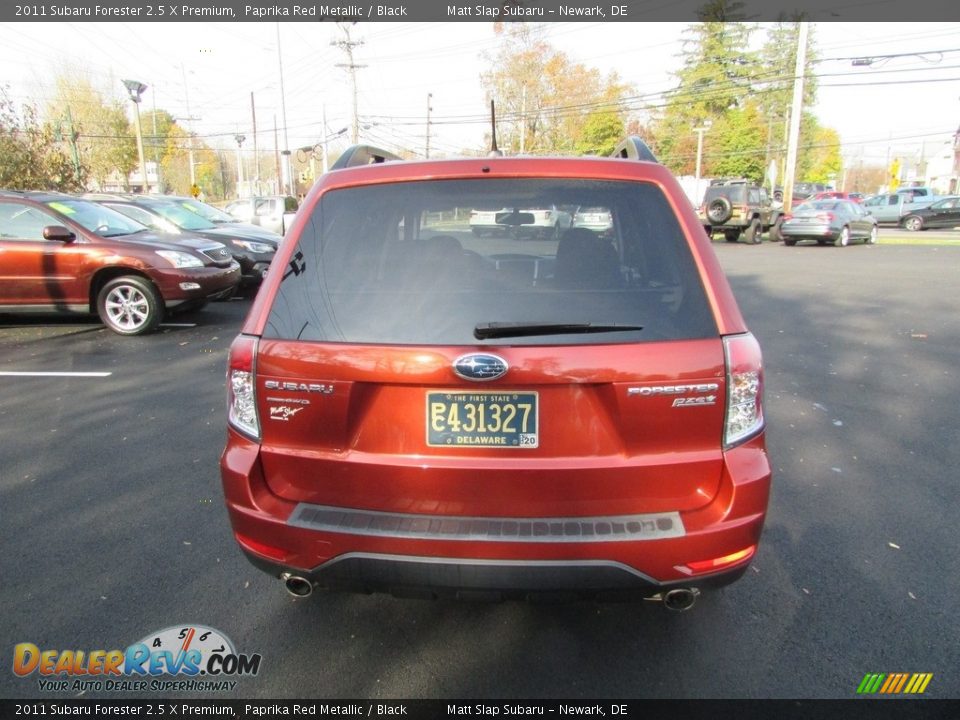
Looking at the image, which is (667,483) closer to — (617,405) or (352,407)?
(617,405)

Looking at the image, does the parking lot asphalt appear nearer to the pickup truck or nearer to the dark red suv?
the dark red suv

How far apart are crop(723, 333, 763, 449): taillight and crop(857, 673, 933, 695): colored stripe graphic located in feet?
3.44

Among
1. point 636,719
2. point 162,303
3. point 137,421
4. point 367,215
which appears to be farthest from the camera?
point 162,303

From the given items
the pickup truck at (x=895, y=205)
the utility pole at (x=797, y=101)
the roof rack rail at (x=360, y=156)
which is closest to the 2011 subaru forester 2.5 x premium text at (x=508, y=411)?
the roof rack rail at (x=360, y=156)

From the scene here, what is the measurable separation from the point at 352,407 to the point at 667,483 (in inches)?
42.9

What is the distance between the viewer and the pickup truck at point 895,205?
33.5 meters

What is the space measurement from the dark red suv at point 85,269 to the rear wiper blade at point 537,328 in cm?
712

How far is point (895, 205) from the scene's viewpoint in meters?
33.8

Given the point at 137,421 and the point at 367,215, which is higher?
the point at 367,215

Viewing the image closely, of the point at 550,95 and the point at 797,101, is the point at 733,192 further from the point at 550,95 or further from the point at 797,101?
the point at 550,95

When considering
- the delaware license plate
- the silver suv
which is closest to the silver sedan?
the silver suv

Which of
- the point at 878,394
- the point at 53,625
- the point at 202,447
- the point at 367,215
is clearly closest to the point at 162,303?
the point at 202,447

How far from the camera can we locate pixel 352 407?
211 centimetres

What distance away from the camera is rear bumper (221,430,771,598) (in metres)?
1.99
